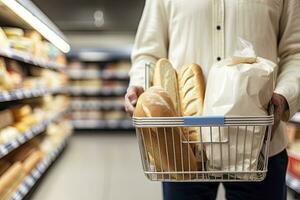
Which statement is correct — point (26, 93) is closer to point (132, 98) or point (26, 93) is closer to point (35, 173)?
point (35, 173)

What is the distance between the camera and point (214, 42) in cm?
117

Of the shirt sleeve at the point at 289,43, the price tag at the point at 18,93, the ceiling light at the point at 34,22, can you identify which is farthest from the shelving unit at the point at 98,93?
the shirt sleeve at the point at 289,43

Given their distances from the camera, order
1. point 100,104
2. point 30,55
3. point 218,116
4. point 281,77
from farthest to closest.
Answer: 1. point 100,104
2. point 30,55
3. point 281,77
4. point 218,116

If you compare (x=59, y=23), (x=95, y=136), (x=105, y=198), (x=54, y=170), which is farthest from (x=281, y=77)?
(x=59, y=23)

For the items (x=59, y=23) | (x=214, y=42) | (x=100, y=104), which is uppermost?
(x=59, y=23)

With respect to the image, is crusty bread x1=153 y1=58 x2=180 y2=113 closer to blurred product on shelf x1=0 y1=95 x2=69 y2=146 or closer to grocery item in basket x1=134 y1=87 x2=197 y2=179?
grocery item in basket x1=134 y1=87 x2=197 y2=179

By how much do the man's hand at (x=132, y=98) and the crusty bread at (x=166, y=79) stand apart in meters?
0.05

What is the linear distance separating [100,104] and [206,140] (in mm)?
6543

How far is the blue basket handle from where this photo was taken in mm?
789

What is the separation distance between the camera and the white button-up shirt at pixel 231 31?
1.15m

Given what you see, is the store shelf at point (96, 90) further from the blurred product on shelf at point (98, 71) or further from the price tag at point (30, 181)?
the price tag at point (30, 181)

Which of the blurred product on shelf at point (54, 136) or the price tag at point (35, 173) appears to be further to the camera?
the blurred product on shelf at point (54, 136)

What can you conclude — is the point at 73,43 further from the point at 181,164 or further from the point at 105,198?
the point at 181,164

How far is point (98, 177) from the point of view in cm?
390
